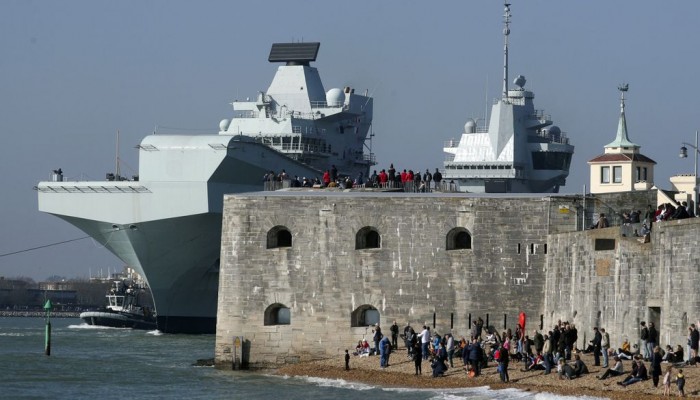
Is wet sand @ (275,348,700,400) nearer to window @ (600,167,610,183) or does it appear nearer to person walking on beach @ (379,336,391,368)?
person walking on beach @ (379,336,391,368)

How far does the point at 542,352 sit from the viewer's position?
3931 centimetres

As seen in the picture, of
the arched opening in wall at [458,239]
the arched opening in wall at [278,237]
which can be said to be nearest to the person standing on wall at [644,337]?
the arched opening in wall at [458,239]

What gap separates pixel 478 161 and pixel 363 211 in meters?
39.1

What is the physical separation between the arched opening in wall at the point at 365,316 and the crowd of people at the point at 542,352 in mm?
773

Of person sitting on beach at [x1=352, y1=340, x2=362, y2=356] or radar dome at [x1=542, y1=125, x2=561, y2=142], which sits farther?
radar dome at [x1=542, y1=125, x2=561, y2=142]

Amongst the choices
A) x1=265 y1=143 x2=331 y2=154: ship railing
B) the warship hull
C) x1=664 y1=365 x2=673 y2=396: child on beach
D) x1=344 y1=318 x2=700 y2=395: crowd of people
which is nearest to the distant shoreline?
x1=265 y1=143 x2=331 y2=154: ship railing

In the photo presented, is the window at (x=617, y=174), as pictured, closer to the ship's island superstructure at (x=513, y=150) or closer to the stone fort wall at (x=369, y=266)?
the stone fort wall at (x=369, y=266)

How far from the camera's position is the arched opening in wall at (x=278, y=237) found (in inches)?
1811

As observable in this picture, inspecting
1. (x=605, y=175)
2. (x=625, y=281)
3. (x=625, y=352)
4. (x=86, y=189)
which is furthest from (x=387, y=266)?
(x=86, y=189)

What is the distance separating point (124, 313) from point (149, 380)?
40.6 m

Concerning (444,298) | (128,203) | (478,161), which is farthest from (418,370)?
(478,161)

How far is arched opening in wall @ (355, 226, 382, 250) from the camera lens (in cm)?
4535

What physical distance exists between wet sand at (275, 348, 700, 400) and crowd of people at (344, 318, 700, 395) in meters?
0.18

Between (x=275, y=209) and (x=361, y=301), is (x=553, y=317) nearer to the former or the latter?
(x=361, y=301)
